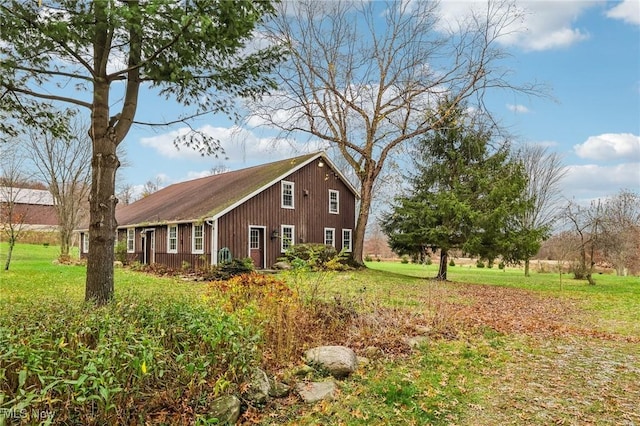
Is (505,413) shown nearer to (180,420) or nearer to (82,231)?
(180,420)

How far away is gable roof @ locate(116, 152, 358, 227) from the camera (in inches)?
741

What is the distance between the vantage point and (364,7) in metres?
18.8

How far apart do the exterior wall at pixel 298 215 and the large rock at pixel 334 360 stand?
13.1 meters

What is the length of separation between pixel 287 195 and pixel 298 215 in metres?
1.19

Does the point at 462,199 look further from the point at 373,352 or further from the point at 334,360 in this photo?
the point at 334,360

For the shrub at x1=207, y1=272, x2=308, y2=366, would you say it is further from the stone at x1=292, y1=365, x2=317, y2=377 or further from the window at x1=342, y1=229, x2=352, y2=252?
the window at x1=342, y1=229, x2=352, y2=252

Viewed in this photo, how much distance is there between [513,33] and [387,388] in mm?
17193

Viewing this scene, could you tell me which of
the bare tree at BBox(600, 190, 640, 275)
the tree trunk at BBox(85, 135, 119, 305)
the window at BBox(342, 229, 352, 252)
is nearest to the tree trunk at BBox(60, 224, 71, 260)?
the window at BBox(342, 229, 352, 252)

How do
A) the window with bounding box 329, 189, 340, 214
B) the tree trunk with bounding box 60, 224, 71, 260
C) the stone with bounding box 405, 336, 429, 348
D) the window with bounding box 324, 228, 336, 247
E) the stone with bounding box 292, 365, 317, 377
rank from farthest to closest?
the tree trunk with bounding box 60, 224, 71, 260, the window with bounding box 329, 189, 340, 214, the window with bounding box 324, 228, 336, 247, the stone with bounding box 405, 336, 429, 348, the stone with bounding box 292, 365, 317, 377

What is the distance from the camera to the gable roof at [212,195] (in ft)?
61.7

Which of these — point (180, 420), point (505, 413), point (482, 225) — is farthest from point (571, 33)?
point (180, 420)

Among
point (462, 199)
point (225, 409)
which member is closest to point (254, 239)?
point (462, 199)

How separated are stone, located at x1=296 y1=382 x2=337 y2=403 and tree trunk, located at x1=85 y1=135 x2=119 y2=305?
3.25 metres

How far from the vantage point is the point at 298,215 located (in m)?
20.7
